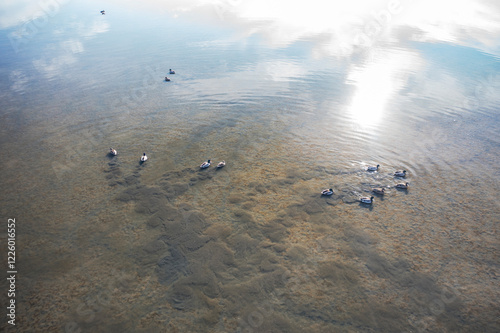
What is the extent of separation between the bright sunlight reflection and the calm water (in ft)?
1.32

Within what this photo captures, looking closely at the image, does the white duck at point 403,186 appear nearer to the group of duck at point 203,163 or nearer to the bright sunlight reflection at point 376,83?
the bright sunlight reflection at point 376,83

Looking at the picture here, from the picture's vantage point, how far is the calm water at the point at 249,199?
616 inches

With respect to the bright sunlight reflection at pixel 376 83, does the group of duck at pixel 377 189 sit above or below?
below

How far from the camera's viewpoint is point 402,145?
99.3 feet

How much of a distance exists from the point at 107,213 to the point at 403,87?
48653mm

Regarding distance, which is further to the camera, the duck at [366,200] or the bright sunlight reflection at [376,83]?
the bright sunlight reflection at [376,83]

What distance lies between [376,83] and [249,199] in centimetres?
3675

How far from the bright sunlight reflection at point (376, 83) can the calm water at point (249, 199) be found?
40cm

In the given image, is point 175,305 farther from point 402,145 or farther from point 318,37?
point 318,37

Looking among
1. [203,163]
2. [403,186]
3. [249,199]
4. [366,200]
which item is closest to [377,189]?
[366,200]

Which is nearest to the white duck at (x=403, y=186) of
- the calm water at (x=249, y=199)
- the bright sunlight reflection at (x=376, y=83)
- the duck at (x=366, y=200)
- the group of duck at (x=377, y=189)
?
the group of duck at (x=377, y=189)

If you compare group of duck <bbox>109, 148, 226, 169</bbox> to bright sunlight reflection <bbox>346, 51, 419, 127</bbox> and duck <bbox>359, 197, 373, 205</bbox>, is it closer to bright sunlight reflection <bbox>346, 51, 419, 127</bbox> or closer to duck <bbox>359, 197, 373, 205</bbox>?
duck <bbox>359, 197, 373, 205</bbox>

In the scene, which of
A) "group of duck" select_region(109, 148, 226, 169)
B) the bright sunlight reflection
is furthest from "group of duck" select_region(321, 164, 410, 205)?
the bright sunlight reflection

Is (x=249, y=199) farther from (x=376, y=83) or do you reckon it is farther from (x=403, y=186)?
(x=376, y=83)
